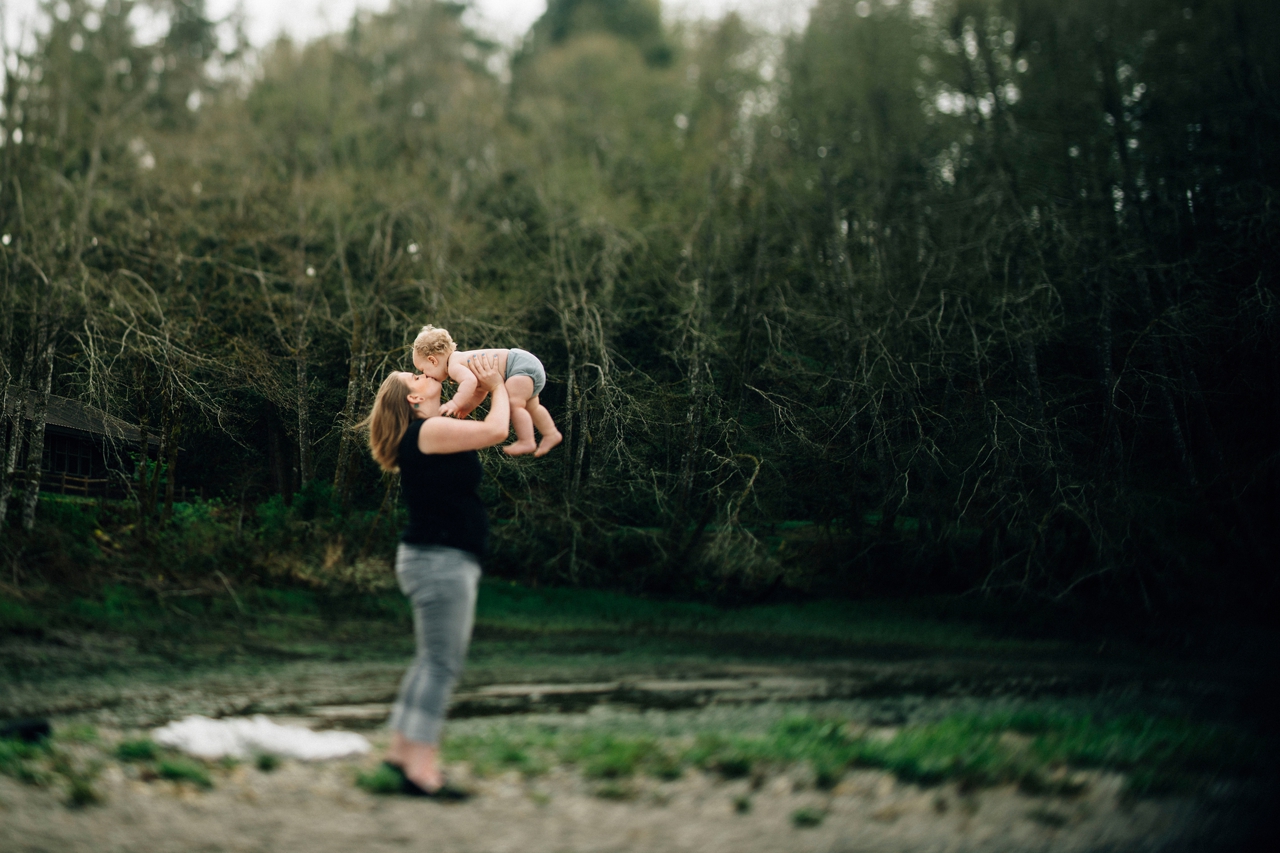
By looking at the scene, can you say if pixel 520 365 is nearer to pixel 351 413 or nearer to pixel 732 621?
pixel 351 413

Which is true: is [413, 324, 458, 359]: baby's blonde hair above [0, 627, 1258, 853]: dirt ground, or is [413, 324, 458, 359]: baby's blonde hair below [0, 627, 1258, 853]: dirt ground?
above

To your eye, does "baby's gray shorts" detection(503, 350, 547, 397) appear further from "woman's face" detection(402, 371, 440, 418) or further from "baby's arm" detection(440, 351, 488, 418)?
"woman's face" detection(402, 371, 440, 418)

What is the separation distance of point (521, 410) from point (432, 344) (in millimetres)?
494

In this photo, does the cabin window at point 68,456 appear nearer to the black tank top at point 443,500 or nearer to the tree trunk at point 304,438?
the tree trunk at point 304,438

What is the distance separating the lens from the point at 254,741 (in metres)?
3.79

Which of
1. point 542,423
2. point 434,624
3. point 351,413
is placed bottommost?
point 434,624

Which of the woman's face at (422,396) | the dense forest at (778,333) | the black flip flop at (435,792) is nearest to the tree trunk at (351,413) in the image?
the dense forest at (778,333)

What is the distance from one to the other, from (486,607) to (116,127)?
31.3 ft

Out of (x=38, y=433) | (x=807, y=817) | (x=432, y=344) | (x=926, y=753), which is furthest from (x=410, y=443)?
(x=38, y=433)

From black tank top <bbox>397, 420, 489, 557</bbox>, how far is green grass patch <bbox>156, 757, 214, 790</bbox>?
4.15ft

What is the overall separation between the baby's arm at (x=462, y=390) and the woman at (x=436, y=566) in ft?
1.15

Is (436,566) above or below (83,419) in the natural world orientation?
below

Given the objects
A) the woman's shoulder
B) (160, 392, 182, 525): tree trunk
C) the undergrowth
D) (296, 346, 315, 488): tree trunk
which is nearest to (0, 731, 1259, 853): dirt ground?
the undergrowth

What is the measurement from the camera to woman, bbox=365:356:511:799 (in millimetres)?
3078
